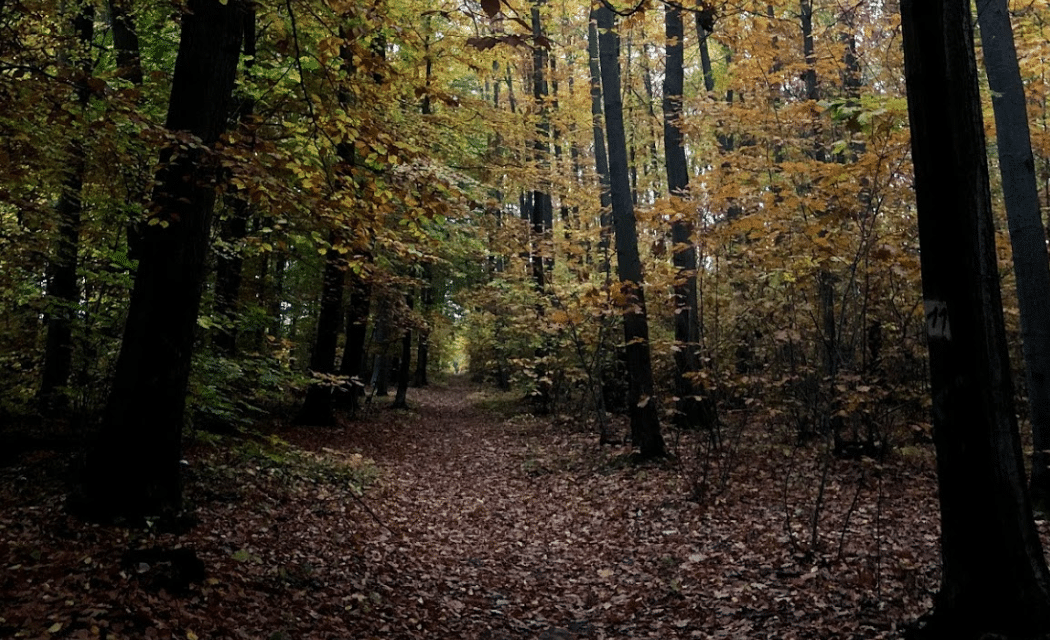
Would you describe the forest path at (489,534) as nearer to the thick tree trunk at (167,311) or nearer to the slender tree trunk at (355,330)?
the slender tree trunk at (355,330)

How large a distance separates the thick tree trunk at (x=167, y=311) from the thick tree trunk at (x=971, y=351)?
204 inches

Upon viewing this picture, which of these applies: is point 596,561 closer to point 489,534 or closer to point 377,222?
point 489,534

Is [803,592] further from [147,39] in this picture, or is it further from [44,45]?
[147,39]

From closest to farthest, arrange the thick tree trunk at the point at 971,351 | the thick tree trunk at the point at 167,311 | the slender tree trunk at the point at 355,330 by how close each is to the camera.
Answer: the thick tree trunk at the point at 971,351 → the thick tree trunk at the point at 167,311 → the slender tree trunk at the point at 355,330

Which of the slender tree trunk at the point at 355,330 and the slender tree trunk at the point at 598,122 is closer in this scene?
the slender tree trunk at the point at 355,330

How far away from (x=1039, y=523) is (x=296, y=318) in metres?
14.7

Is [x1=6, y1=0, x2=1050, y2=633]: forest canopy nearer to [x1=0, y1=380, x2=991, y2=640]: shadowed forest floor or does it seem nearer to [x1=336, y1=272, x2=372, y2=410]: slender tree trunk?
[x1=336, y1=272, x2=372, y2=410]: slender tree trunk

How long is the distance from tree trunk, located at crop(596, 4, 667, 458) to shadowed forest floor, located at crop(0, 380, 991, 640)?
0.69 m

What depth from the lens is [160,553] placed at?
489 cm

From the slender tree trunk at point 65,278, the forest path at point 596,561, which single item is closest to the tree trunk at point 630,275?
the forest path at point 596,561

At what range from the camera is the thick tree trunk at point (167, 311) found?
5.48m

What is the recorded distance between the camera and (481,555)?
712 centimetres

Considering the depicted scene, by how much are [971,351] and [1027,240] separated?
5.06 meters

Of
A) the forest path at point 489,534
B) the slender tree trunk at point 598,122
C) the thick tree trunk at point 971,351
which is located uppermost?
the slender tree trunk at point 598,122
